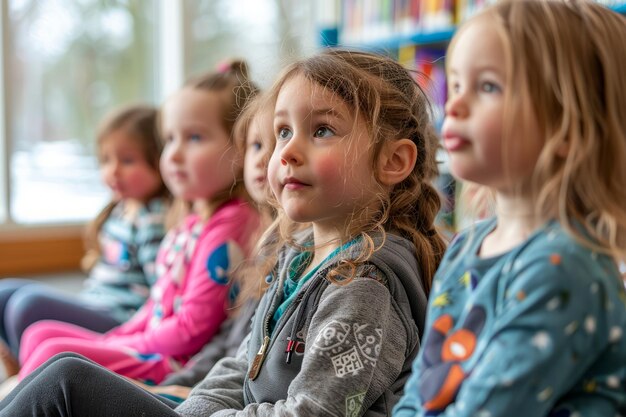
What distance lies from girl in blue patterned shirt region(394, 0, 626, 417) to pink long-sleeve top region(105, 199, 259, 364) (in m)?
0.90

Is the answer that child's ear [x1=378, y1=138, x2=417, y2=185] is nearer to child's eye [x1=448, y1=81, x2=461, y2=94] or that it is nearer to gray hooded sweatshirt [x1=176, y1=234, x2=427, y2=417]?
gray hooded sweatshirt [x1=176, y1=234, x2=427, y2=417]

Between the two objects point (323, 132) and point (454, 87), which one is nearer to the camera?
point (454, 87)

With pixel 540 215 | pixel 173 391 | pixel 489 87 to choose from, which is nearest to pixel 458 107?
pixel 489 87

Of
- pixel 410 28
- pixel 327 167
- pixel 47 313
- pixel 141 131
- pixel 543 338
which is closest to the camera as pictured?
pixel 543 338

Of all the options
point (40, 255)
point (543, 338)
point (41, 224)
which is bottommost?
point (40, 255)

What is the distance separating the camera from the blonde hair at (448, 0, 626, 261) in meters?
0.79

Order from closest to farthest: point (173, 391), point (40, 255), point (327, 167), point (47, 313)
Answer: point (327, 167) → point (173, 391) → point (47, 313) → point (40, 255)

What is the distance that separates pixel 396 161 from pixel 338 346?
347mm

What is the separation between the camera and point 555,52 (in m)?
0.80

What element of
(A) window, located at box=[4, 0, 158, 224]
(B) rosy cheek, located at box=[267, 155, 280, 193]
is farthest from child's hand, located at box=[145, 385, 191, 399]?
(A) window, located at box=[4, 0, 158, 224]

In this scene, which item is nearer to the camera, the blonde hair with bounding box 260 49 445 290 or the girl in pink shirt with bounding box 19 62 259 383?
the blonde hair with bounding box 260 49 445 290

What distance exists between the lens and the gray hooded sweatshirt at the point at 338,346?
100 centimetres

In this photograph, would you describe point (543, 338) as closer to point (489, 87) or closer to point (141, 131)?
point (489, 87)

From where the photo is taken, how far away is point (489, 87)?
0.82 meters
